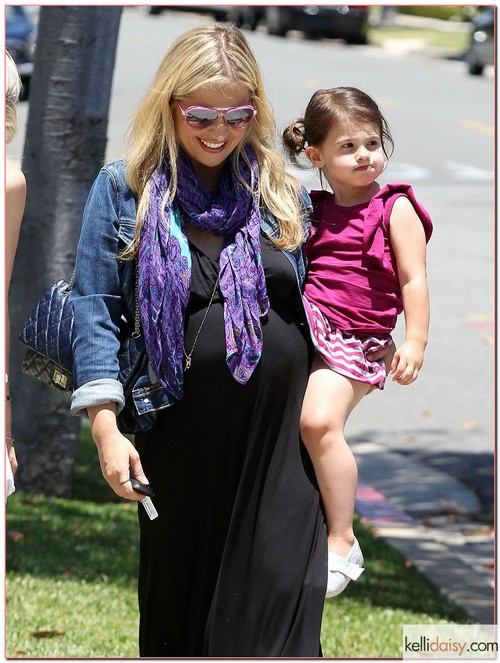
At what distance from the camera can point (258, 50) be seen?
2850 centimetres

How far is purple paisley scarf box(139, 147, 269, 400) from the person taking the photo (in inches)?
118

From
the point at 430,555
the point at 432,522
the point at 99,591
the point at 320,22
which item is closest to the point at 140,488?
the point at 99,591

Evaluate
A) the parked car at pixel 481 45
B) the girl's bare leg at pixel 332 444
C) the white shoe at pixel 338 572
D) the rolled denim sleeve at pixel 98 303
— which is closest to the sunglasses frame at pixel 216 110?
the rolled denim sleeve at pixel 98 303

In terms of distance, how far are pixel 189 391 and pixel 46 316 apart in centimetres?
42

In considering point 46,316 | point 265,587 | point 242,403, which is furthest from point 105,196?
point 265,587

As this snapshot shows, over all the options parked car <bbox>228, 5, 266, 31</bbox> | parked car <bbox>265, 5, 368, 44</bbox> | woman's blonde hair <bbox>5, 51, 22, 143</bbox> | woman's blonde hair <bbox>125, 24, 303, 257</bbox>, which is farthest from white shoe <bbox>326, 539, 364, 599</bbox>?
parked car <bbox>228, 5, 266, 31</bbox>

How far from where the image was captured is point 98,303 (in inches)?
119

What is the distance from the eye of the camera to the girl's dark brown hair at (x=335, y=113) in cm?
321

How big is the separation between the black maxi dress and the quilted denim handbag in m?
0.10

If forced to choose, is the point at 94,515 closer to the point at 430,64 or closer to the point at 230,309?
the point at 230,309

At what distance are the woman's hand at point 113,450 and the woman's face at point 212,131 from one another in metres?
0.65

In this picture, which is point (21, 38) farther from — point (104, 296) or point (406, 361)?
point (406, 361)

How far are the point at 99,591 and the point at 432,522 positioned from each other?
2.28m

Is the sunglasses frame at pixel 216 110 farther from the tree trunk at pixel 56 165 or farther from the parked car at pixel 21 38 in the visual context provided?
the parked car at pixel 21 38
